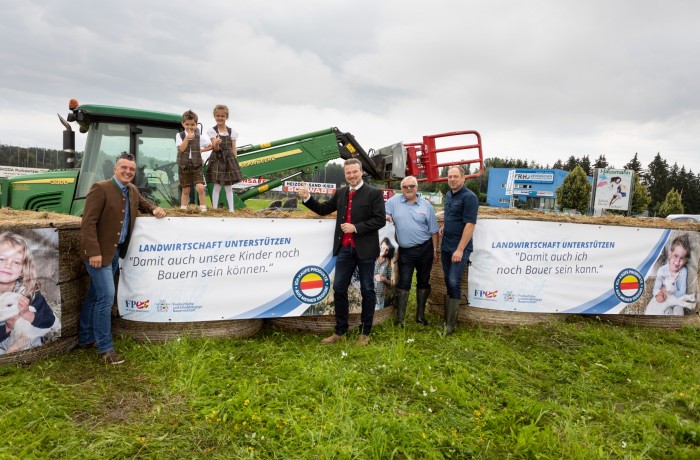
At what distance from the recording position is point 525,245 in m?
5.22

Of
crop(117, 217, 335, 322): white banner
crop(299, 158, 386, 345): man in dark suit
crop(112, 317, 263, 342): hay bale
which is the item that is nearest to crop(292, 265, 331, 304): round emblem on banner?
crop(117, 217, 335, 322): white banner

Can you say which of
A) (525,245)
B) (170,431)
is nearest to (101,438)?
(170,431)

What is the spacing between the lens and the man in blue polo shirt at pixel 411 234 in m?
5.04

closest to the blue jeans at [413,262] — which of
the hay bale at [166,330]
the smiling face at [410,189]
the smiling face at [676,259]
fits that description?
the smiling face at [410,189]

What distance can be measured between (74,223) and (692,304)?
7741mm

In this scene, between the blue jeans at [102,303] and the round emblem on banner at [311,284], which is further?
the round emblem on banner at [311,284]

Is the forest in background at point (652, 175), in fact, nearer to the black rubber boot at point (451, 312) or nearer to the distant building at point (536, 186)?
the distant building at point (536, 186)

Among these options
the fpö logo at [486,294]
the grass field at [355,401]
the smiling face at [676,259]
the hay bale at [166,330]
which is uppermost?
the smiling face at [676,259]

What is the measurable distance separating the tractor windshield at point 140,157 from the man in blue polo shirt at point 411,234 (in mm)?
3359

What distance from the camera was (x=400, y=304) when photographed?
5203mm

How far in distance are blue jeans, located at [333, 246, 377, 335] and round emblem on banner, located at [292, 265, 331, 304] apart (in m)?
0.20

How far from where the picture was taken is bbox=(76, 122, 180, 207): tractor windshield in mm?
5645

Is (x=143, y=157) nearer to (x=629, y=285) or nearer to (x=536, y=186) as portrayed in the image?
(x=629, y=285)

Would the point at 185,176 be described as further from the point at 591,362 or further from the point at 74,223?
the point at 591,362
